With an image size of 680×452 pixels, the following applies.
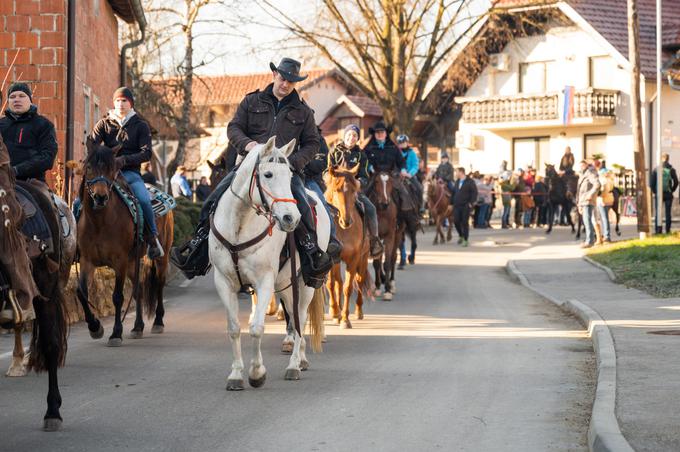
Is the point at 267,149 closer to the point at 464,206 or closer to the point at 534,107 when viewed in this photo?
the point at 464,206

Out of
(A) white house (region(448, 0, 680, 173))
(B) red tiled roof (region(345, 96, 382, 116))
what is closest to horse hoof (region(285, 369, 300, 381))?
(A) white house (region(448, 0, 680, 173))

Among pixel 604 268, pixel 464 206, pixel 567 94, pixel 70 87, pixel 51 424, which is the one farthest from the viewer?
pixel 567 94

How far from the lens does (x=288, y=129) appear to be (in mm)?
11461

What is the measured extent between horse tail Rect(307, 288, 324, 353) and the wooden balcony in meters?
42.3

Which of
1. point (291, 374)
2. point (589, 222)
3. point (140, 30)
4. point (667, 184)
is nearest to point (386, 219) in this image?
point (291, 374)

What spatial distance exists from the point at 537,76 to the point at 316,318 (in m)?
46.6

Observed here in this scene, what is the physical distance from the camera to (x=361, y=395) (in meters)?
9.48

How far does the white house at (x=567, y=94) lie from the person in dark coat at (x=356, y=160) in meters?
33.7

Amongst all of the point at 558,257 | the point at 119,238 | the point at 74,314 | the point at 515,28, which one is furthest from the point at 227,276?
the point at 515,28

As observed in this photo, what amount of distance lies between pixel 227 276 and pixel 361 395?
153cm

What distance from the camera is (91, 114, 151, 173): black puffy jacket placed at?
13.5 metres

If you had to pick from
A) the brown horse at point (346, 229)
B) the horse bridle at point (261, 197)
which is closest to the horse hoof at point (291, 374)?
the horse bridle at point (261, 197)

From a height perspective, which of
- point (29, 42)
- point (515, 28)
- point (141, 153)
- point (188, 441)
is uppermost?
point (515, 28)

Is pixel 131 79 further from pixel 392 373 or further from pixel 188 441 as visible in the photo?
pixel 188 441
